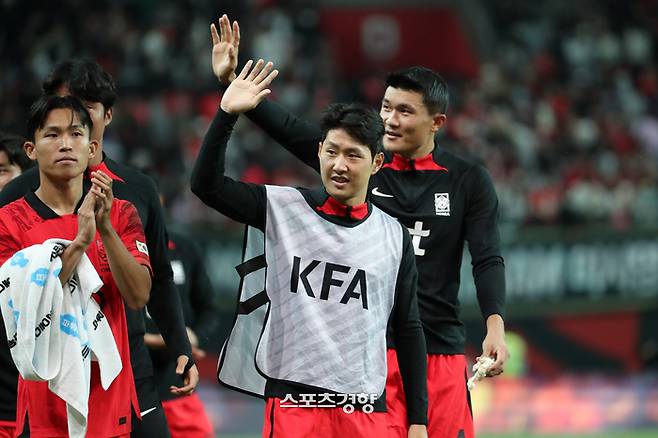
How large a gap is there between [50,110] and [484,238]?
2.02 m

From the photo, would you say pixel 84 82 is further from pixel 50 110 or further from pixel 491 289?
pixel 491 289

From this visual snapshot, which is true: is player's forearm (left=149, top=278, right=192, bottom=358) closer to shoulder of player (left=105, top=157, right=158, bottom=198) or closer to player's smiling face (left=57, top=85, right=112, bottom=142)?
shoulder of player (left=105, top=157, right=158, bottom=198)

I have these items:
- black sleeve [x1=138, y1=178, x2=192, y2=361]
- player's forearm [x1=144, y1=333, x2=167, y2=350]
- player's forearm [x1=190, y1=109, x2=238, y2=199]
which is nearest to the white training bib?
player's forearm [x1=190, y1=109, x2=238, y2=199]

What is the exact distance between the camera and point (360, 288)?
452 cm

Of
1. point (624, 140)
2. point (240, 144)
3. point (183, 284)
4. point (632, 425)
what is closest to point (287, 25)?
point (240, 144)

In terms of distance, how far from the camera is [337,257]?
451cm

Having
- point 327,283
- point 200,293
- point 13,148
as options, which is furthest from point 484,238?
point 200,293

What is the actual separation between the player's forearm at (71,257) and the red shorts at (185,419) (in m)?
2.55

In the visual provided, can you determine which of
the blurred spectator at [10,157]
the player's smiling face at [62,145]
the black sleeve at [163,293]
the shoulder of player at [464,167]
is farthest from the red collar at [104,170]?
the shoulder of player at [464,167]

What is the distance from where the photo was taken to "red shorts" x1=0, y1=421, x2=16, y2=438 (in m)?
4.88

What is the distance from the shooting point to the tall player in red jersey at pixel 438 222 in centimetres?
539

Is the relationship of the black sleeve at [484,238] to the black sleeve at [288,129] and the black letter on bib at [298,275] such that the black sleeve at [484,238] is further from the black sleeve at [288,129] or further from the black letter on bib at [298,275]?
the black letter on bib at [298,275]

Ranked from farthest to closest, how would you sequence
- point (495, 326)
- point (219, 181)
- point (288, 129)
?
1. point (495, 326)
2. point (288, 129)
3. point (219, 181)

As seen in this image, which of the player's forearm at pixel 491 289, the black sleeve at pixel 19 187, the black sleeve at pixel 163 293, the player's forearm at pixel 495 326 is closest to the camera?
the black sleeve at pixel 19 187
